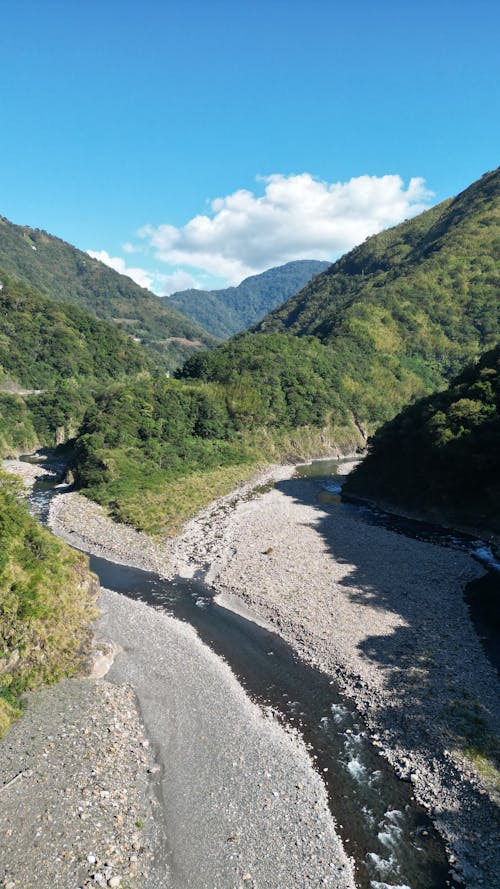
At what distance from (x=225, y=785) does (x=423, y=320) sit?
126430mm

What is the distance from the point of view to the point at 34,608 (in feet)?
76.7

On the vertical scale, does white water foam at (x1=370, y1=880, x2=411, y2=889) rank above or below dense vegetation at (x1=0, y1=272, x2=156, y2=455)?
below

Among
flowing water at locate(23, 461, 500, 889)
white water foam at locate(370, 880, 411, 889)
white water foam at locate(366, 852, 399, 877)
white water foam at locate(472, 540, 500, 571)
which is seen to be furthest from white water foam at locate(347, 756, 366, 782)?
white water foam at locate(472, 540, 500, 571)

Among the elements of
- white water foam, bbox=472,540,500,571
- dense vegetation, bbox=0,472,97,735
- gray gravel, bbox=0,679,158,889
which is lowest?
white water foam, bbox=472,540,500,571

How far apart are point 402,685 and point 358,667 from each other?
244 cm

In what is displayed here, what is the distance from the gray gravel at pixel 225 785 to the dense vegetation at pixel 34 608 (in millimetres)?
3140

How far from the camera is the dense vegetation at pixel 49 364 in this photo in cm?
8988

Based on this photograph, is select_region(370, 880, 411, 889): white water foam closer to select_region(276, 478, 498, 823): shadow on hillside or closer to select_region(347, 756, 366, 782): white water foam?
select_region(347, 756, 366, 782): white water foam

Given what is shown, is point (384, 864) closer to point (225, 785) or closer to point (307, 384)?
point (225, 785)

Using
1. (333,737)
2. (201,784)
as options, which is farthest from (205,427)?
(201,784)

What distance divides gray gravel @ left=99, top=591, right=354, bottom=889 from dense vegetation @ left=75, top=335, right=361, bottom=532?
76.0ft

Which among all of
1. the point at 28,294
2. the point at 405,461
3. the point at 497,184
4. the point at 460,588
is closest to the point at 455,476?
the point at 405,461

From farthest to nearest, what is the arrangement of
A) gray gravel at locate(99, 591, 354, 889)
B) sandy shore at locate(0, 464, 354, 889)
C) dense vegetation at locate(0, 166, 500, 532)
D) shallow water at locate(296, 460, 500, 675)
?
dense vegetation at locate(0, 166, 500, 532) → shallow water at locate(296, 460, 500, 675) → gray gravel at locate(99, 591, 354, 889) → sandy shore at locate(0, 464, 354, 889)

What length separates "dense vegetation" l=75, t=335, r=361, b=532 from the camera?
55.4m
